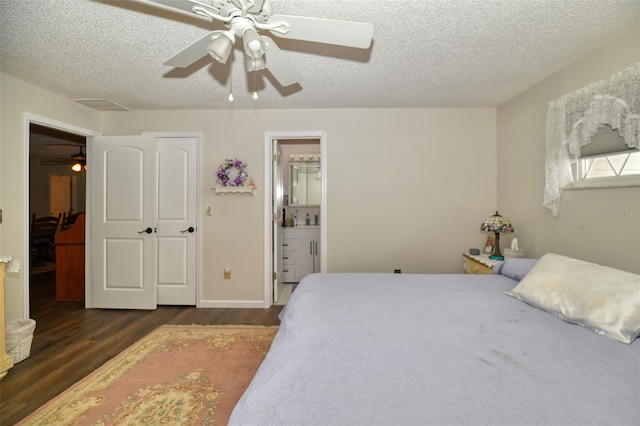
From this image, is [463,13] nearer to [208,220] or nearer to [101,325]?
[208,220]

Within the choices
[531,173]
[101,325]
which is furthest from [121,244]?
[531,173]

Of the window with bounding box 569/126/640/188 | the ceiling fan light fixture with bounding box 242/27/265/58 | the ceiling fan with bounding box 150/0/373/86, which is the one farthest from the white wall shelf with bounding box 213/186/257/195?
the window with bounding box 569/126/640/188

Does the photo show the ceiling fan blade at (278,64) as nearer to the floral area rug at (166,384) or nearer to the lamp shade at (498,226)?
the floral area rug at (166,384)

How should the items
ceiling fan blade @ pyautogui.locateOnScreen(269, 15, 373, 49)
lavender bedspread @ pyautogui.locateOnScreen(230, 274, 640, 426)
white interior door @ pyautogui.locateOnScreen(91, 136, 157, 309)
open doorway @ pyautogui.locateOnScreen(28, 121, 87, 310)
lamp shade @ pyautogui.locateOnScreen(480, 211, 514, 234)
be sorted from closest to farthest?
lavender bedspread @ pyautogui.locateOnScreen(230, 274, 640, 426), ceiling fan blade @ pyautogui.locateOnScreen(269, 15, 373, 49), lamp shade @ pyautogui.locateOnScreen(480, 211, 514, 234), white interior door @ pyautogui.locateOnScreen(91, 136, 157, 309), open doorway @ pyautogui.locateOnScreen(28, 121, 87, 310)

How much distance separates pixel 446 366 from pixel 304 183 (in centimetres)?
430

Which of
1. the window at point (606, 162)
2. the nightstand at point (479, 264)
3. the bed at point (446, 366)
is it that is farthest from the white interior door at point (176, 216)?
the window at point (606, 162)

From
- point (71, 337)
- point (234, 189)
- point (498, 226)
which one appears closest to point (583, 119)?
point (498, 226)

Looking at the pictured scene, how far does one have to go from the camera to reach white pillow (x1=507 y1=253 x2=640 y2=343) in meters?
1.23

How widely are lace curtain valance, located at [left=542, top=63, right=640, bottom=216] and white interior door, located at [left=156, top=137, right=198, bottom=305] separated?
3.81 m

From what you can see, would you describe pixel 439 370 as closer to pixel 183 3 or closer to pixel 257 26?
pixel 257 26

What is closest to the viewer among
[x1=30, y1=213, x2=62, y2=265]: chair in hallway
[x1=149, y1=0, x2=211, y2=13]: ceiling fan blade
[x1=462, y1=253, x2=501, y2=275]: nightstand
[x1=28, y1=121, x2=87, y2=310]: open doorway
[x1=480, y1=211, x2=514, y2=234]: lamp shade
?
[x1=149, y1=0, x2=211, y2=13]: ceiling fan blade

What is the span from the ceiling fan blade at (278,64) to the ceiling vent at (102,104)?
98.6 inches

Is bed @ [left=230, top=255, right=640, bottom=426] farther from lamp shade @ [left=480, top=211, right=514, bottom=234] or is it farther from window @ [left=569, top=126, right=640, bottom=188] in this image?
lamp shade @ [left=480, top=211, right=514, bottom=234]

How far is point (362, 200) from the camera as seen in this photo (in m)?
3.46
